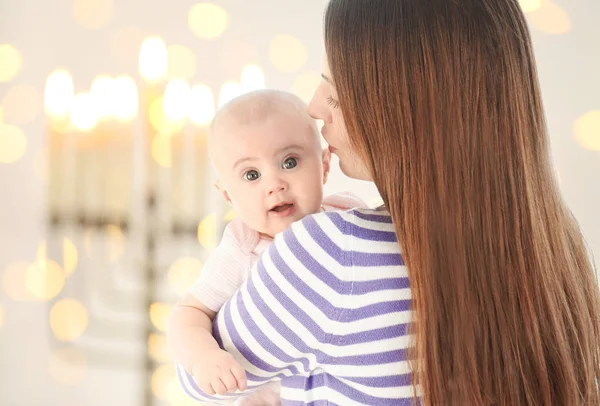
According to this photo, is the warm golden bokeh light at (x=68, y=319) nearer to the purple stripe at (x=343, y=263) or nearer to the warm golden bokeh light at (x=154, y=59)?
the warm golden bokeh light at (x=154, y=59)

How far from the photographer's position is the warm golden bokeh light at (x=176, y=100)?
1.87 metres

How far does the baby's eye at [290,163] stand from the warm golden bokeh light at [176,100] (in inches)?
38.8

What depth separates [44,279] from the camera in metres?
2.28

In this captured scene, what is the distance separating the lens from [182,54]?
210 cm

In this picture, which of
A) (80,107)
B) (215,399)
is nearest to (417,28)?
(215,399)

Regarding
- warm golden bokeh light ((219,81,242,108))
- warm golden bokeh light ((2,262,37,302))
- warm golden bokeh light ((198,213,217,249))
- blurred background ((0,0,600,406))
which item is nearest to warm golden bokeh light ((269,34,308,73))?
blurred background ((0,0,600,406))

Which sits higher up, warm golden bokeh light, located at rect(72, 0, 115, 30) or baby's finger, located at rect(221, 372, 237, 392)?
warm golden bokeh light, located at rect(72, 0, 115, 30)

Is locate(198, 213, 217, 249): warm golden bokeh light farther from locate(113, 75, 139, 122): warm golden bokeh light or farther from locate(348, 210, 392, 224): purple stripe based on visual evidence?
locate(348, 210, 392, 224): purple stripe

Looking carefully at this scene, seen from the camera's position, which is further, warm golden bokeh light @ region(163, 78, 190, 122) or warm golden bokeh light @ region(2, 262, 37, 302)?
warm golden bokeh light @ region(2, 262, 37, 302)

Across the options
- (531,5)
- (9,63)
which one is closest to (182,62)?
(9,63)

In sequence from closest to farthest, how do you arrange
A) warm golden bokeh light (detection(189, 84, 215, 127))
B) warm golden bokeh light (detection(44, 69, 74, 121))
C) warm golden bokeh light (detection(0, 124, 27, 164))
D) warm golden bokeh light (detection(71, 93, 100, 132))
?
warm golden bokeh light (detection(44, 69, 74, 121)) < warm golden bokeh light (detection(189, 84, 215, 127)) < warm golden bokeh light (detection(71, 93, 100, 132)) < warm golden bokeh light (detection(0, 124, 27, 164))

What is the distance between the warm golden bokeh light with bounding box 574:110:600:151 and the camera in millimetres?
1626

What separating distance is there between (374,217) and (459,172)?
95 mm

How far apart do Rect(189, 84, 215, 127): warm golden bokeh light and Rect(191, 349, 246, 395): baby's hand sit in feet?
3.66
